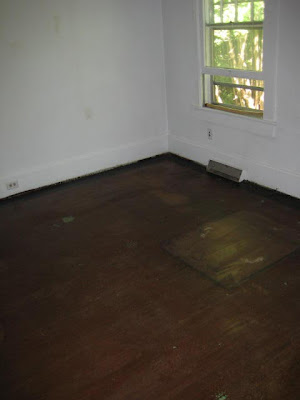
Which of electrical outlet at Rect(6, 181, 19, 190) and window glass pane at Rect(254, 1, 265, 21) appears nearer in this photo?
window glass pane at Rect(254, 1, 265, 21)

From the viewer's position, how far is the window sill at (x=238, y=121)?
3.64 meters

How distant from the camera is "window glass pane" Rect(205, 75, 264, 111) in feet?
12.3

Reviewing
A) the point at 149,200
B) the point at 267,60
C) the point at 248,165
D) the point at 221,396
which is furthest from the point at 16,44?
the point at 221,396

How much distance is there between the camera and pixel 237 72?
12.3 feet

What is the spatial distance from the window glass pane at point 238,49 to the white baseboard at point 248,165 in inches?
35.5

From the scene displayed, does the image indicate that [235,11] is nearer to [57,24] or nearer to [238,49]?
[238,49]

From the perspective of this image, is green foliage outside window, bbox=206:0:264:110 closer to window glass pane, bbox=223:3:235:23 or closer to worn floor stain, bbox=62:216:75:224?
window glass pane, bbox=223:3:235:23

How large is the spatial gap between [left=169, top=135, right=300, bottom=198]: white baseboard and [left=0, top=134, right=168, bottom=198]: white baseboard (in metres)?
0.28

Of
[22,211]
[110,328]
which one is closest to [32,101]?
[22,211]

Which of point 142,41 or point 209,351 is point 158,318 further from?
point 142,41

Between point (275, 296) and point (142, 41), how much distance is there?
3181 millimetres

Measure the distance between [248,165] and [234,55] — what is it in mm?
1070

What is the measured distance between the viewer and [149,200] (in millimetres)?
3822

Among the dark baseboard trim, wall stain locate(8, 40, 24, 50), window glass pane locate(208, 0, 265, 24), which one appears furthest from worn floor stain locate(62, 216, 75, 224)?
window glass pane locate(208, 0, 265, 24)
